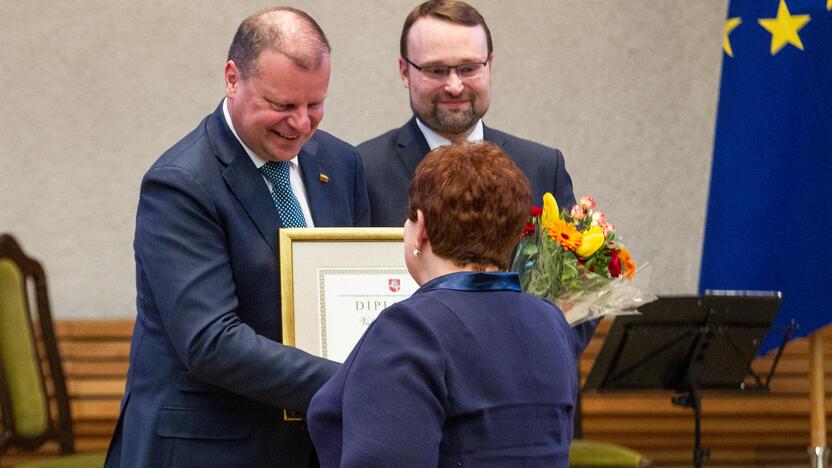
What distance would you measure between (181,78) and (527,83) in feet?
5.80

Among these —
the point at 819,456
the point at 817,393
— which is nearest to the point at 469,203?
the point at 819,456

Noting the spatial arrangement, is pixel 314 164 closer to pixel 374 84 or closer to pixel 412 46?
pixel 412 46

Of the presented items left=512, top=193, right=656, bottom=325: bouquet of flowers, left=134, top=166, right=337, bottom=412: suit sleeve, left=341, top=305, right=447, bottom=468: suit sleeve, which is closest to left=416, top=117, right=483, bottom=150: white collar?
left=512, top=193, right=656, bottom=325: bouquet of flowers

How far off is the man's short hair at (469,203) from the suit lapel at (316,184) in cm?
69

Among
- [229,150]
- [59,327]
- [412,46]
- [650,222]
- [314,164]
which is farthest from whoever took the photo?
[650,222]

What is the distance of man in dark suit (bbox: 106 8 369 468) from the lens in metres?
2.20

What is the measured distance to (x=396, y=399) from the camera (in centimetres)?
168

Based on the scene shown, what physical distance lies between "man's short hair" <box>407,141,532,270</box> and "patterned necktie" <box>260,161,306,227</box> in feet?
2.06

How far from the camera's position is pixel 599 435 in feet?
19.3

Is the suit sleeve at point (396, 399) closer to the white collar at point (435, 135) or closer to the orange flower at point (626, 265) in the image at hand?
the orange flower at point (626, 265)

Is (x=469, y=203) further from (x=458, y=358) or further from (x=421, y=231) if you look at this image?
(x=458, y=358)

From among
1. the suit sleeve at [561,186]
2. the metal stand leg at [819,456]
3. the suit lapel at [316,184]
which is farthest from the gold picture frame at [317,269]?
the metal stand leg at [819,456]

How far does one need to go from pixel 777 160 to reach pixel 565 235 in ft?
9.58

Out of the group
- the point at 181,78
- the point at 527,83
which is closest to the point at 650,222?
the point at 527,83
